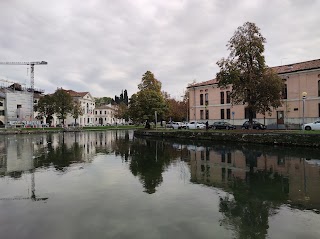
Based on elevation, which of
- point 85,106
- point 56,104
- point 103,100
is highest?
point 103,100

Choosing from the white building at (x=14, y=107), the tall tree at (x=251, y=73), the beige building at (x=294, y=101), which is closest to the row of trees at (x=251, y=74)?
the tall tree at (x=251, y=73)

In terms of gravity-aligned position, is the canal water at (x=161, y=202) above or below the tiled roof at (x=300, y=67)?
below

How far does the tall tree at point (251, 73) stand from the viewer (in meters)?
28.3

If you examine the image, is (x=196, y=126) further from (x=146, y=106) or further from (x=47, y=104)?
(x=47, y=104)

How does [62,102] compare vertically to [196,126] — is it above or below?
above

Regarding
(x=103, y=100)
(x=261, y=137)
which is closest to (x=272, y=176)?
(x=261, y=137)

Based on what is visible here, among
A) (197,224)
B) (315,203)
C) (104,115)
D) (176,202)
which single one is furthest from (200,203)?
(104,115)

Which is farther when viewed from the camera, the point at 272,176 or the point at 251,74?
the point at 251,74

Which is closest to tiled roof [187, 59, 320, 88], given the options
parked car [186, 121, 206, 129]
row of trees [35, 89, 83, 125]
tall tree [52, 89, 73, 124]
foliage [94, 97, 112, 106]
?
parked car [186, 121, 206, 129]

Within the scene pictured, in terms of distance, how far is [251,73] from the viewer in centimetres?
2912

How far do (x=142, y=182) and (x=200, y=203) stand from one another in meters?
3.39

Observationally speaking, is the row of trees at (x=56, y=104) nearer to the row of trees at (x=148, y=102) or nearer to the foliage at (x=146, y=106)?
the row of trees at (x=148, y=102)

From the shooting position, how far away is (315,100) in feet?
124

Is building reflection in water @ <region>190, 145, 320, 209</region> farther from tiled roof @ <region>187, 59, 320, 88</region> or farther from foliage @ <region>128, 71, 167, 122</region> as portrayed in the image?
foliage @ <region>128, 71, 167, 122</region>
